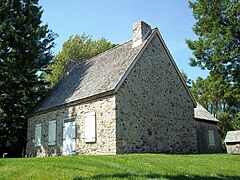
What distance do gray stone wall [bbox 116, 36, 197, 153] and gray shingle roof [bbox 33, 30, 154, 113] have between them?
711 millimetres

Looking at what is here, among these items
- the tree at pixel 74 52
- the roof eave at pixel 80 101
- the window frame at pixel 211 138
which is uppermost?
the tree at pixel 74 52

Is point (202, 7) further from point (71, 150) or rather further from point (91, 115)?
point (71, 150)

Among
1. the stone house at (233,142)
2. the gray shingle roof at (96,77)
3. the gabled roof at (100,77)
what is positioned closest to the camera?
the gabled roof at (100,77)

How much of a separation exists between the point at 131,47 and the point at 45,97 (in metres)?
8.53

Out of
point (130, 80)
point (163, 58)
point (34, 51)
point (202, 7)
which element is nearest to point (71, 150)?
point (130, 80)

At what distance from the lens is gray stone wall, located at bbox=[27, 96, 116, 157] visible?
532 inches

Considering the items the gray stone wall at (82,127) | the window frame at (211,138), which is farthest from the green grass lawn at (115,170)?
the window frame at (211,138)

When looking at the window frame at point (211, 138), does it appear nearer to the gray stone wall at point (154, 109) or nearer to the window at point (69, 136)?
the gray stone wall at point (154, 109)

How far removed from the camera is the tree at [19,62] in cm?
2002

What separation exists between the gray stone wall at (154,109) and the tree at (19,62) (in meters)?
9.70

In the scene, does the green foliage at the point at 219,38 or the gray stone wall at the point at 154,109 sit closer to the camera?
the gray stone wall at the point at 154,109

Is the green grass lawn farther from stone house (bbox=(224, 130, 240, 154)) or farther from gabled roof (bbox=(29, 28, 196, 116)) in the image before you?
stone house (bbox=(224, 130, 240, 154))

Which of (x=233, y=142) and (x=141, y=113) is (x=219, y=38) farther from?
(x=233, y=142)

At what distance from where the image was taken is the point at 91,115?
14617 mm
